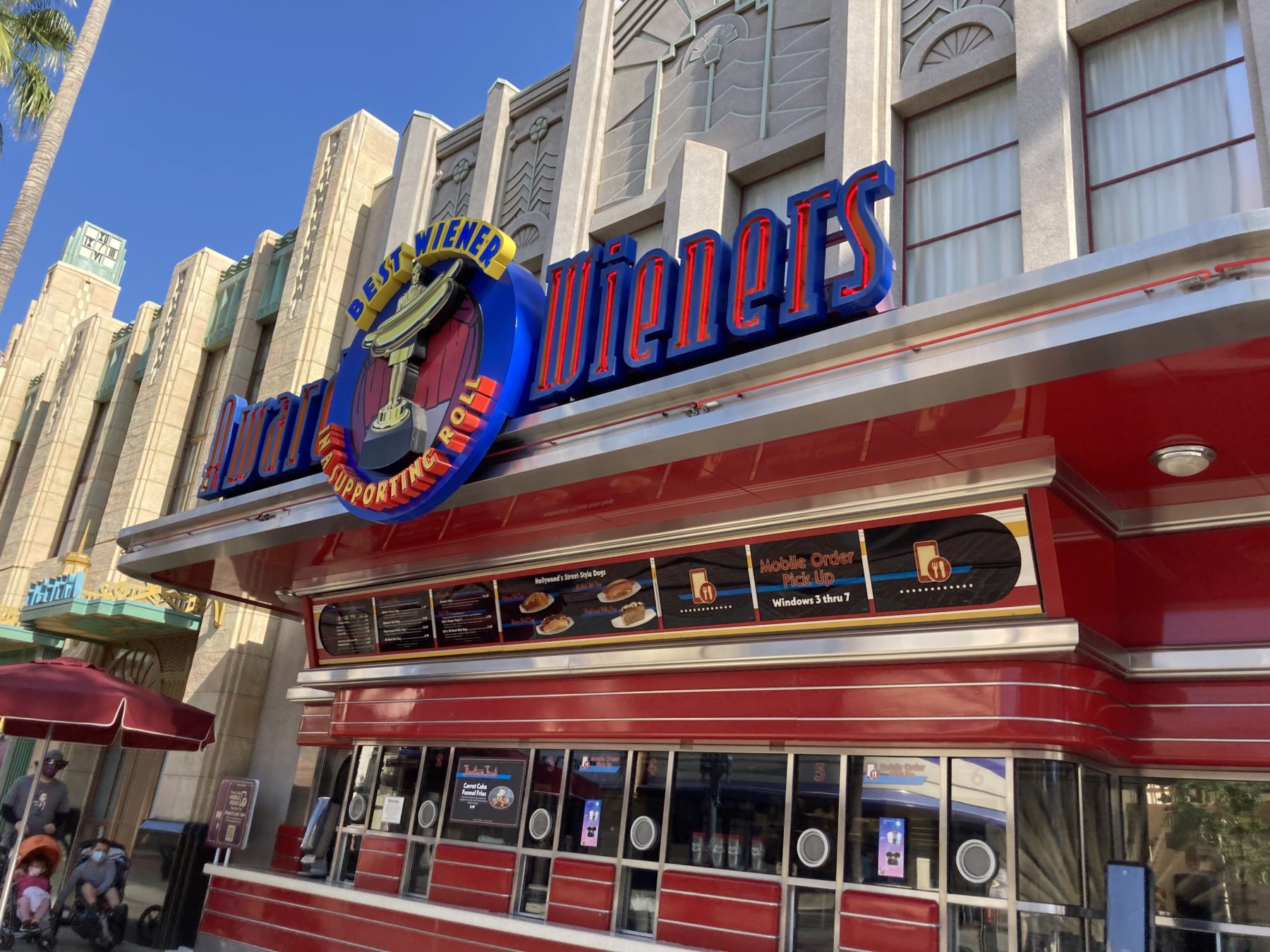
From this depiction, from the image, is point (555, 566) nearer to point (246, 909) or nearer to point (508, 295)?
point (508, 295)

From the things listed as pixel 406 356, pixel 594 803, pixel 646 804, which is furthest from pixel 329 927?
pixel 406 356

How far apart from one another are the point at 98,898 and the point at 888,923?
32.5ft

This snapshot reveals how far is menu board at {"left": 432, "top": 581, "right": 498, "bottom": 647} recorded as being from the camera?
1063 cm

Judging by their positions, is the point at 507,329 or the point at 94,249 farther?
the point at 94,249

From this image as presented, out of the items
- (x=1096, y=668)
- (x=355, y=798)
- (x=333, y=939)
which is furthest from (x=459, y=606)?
(x=1096, y=668)

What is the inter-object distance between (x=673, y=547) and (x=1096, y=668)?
3.62m

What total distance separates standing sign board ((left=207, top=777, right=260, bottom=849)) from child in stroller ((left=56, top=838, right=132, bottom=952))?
1112mm

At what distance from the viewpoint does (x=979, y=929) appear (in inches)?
258

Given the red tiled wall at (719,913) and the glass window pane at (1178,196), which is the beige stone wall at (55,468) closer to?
the red tiled wall at (719,913)

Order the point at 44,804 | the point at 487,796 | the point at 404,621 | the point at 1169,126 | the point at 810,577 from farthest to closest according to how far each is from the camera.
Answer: the point at 44,804, the point at 404,621, the point at 487,796, the point at 1169,126, the point at 810,577

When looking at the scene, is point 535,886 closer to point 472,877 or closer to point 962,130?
point 472,877

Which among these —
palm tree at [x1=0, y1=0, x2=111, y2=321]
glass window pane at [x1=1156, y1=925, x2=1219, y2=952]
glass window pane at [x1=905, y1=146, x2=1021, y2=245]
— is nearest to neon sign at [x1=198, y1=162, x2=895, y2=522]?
glass window pane at [x1=905, y1=146, x2=1021, y2=245]

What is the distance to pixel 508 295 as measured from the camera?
29.7 feet

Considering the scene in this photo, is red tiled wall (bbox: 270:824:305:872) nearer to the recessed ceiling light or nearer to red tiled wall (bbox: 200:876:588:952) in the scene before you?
red tiled wall (bbox: 200:876:588:952)
